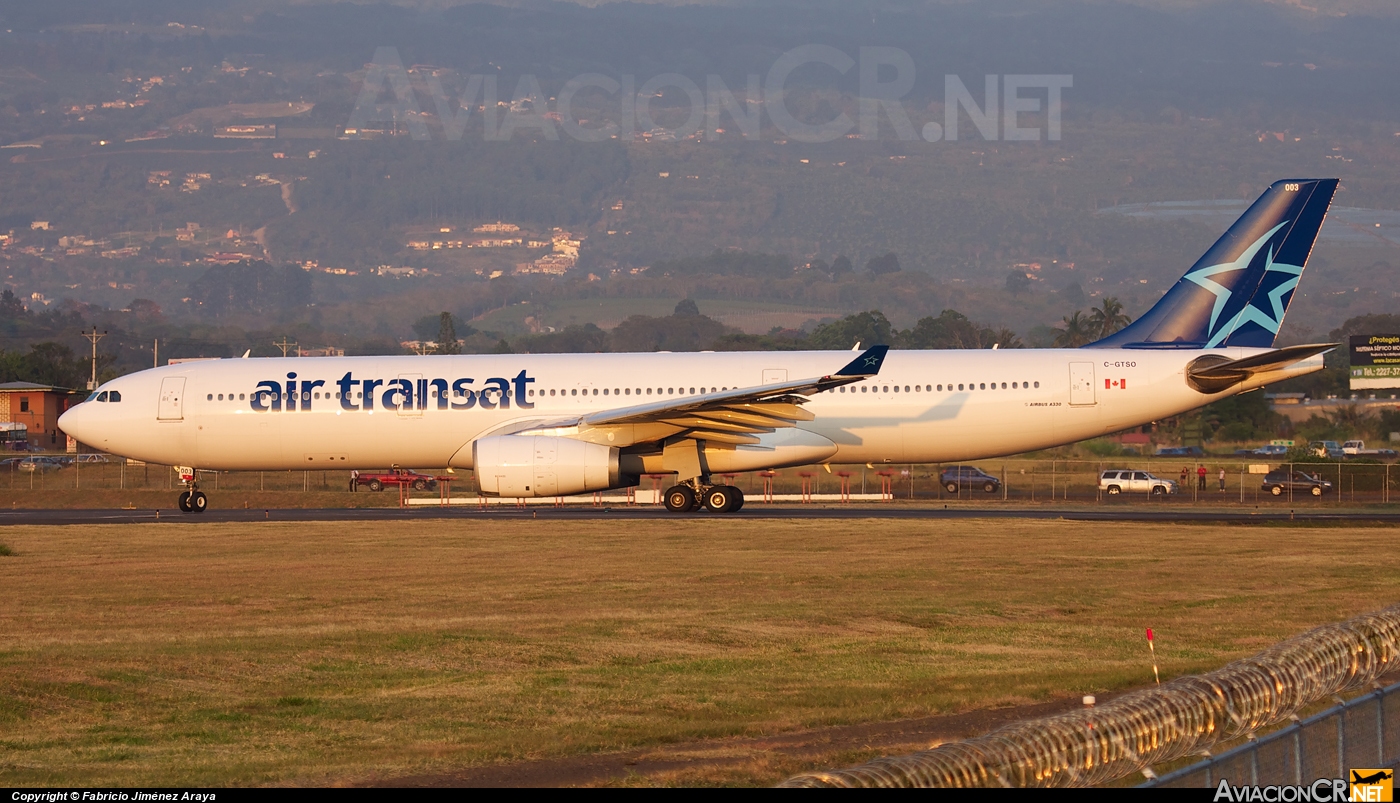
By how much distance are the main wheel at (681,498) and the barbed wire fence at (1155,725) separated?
2240cm

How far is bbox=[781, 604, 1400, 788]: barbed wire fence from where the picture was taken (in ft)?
19.2

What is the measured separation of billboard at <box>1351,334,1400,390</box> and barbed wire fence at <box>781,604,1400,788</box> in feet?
177

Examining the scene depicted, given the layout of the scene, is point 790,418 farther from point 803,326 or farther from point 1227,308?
point 803,326

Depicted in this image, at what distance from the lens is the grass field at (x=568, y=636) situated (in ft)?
31.8

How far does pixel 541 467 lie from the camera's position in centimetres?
2766

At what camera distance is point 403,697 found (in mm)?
11000

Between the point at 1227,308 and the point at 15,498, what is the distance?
31923mm

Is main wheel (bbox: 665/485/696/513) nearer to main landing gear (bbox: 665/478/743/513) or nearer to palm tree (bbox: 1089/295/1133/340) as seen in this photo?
main landing gear (bbox: 665/478/743/513)

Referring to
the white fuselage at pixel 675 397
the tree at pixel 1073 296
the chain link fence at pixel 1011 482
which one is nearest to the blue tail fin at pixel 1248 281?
the white fuselage at pixel 675 397

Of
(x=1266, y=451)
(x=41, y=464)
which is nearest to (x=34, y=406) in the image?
(x=41, y=464)

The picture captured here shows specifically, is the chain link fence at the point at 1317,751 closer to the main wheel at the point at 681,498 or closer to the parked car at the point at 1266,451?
the main wheel at the point at 681,498

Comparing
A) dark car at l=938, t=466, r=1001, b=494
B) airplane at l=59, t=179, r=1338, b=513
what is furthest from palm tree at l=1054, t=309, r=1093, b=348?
airplane at l=59, t=179, r=1338, b=513

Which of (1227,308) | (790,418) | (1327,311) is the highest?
(1327,311)

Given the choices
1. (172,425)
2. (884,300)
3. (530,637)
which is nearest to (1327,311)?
(884,300)
